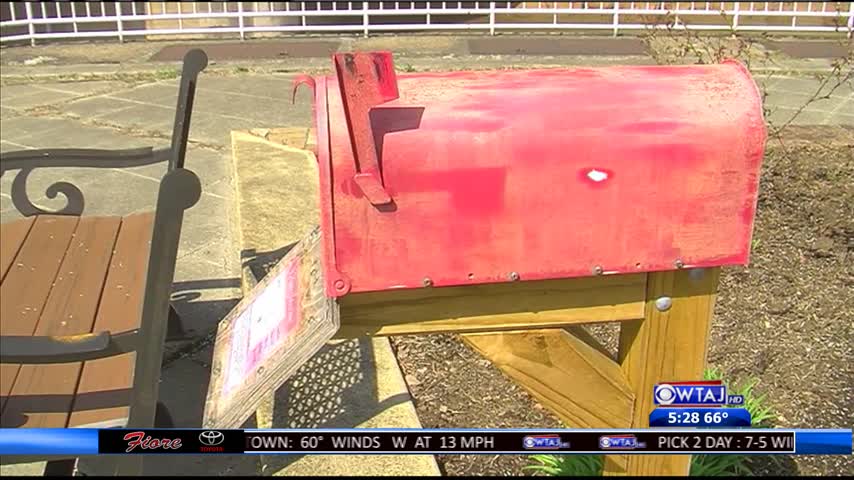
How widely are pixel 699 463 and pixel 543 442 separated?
1263mm

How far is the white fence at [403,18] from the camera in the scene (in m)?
9.13

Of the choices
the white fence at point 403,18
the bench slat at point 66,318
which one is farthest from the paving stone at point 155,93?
the bench slat at point 66,318

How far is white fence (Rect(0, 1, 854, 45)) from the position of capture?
9133mm

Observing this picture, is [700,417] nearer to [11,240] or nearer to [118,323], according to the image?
[118,323]

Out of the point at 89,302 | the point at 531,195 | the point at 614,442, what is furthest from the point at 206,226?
the point at 614,442

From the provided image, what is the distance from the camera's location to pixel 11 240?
310cm

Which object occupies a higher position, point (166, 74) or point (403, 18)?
point (403, 18)

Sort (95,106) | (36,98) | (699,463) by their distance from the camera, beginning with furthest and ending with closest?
(36,98)
(95,106)
(699,463)

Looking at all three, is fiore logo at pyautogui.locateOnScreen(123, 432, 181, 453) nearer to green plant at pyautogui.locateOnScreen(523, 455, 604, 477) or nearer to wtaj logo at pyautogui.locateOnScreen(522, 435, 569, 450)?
wtaj logo at pyautogui.locateOnScreen(522, 435, 569, 450)

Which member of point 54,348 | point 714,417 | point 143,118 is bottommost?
point 143,118

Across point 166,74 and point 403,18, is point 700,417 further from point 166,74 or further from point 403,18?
Answer: point 403,18

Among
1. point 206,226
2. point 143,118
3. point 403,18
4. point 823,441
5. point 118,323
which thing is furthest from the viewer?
point 403,18

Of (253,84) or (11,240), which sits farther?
(253,84)

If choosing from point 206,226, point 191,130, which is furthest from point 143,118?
point 206,226
